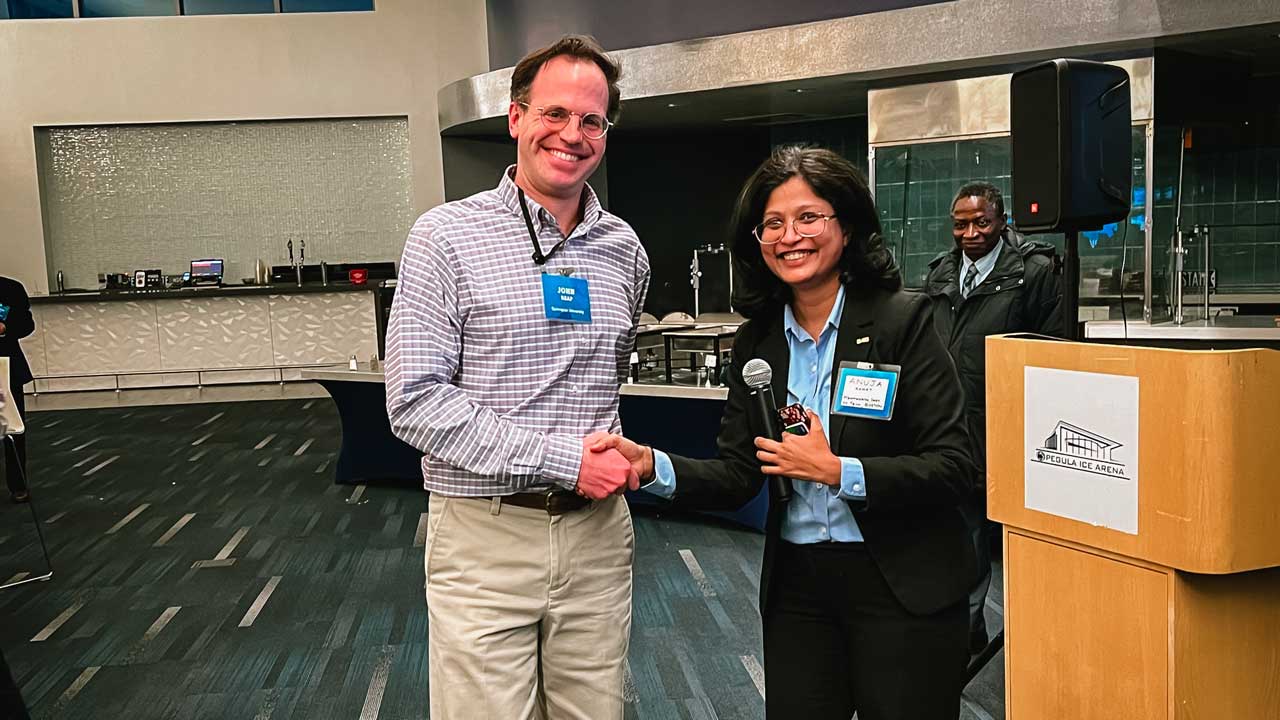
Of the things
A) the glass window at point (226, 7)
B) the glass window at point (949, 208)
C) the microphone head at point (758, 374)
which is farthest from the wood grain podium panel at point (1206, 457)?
the glass window at point (226, 7)

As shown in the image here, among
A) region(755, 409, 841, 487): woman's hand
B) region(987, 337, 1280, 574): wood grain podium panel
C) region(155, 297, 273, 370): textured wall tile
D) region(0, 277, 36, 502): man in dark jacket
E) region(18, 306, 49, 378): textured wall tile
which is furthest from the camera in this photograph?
region(155, 297, 273, 370): textured wall tile

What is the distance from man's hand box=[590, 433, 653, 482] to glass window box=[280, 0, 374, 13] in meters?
11.8

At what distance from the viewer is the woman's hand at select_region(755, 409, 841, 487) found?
179 cm

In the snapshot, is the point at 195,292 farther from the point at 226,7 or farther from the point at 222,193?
the point at 226,7

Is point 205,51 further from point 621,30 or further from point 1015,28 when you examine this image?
point 1015,28

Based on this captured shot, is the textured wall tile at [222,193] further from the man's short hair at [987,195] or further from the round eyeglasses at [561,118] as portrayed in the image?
the round eyeglasses at [561,118]

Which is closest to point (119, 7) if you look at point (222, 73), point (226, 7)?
point (226, 7)

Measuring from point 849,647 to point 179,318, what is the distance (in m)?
10.9

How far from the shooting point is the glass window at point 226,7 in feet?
39.9

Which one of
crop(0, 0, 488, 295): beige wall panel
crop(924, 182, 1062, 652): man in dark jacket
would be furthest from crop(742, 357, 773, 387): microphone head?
crop(0, 0, 488, 295): beige wall panel

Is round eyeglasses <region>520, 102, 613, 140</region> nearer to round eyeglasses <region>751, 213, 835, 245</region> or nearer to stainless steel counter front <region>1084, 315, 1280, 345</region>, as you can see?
round eyeglasses <region>751, 213, 835, 245</region>

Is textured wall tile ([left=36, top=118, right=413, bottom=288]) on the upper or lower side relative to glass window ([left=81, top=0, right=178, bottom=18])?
lower

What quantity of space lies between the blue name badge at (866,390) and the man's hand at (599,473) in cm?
40

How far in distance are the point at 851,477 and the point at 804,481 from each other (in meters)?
0.13
